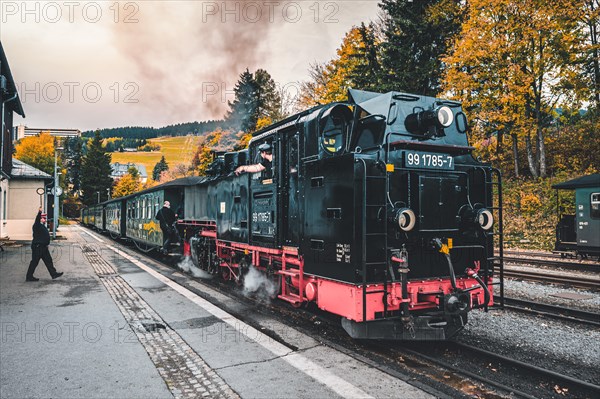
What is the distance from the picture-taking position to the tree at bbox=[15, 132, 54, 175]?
7019cm

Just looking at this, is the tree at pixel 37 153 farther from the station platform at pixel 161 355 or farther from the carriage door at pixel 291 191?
the carriage door at pixel 291 191

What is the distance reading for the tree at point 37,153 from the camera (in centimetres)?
7019

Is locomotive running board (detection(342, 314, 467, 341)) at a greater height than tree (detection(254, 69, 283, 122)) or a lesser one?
lesser

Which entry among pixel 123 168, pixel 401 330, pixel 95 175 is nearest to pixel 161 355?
pixel 401 330

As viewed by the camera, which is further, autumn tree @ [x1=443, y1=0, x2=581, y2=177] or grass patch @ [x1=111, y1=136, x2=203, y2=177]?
grass patch @ [x1=111, y1=136, x2=203, y2=177]

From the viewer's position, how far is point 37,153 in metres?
71.8

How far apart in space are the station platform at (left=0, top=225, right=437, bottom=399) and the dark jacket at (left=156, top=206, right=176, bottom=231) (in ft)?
17.9

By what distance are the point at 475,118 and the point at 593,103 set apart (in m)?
5.56

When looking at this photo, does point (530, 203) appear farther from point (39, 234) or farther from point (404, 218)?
point (39, 234)

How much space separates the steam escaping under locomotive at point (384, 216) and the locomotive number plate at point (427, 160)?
0.02m

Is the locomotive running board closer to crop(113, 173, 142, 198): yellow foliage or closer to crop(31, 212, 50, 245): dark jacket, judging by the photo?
crop(31, 212, 50, 245): dark jacket

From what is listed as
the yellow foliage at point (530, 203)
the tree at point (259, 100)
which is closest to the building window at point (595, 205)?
the yellow foliage at point (530, 203)

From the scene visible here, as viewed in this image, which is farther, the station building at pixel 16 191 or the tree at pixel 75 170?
the tree at pixel 75 170

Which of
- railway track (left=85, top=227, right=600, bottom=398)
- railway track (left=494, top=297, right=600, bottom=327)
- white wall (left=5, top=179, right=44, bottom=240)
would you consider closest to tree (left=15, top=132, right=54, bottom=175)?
white wall (left=5, top=179, right=44, bottom=240)
